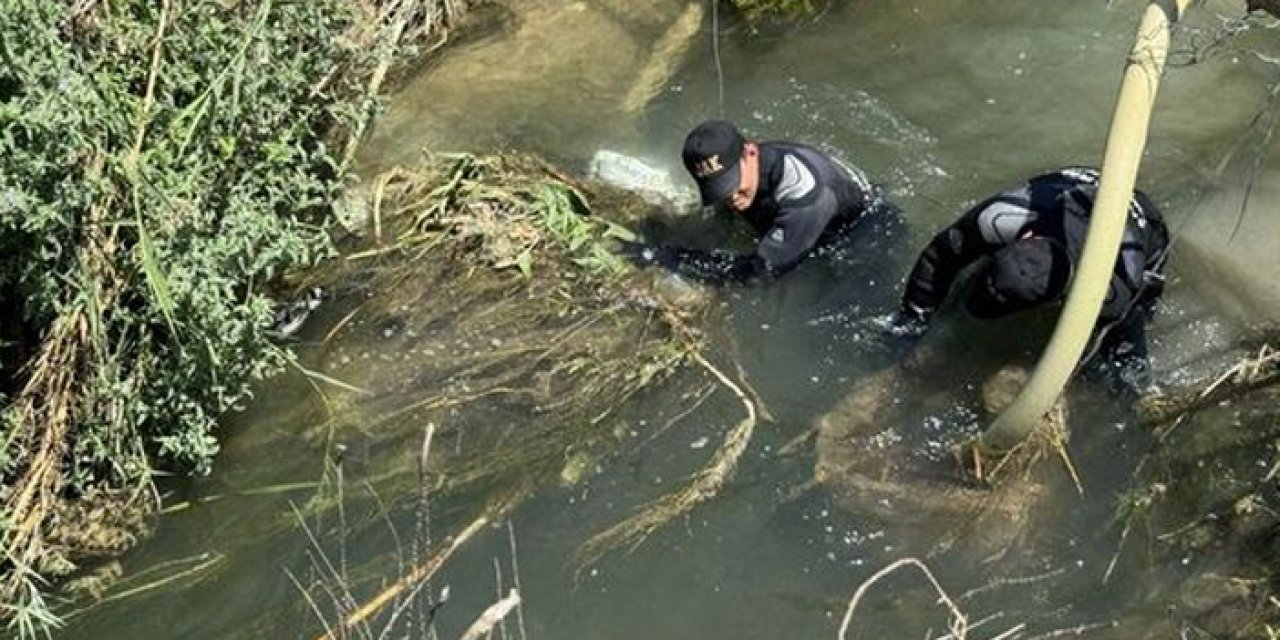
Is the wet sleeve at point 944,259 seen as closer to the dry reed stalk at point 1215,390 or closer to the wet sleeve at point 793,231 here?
the wet sleeve at point 793,231

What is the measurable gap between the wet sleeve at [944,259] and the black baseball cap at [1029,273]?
271 mm

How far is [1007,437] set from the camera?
4.65m

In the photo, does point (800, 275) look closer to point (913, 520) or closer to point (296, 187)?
point (913, 520)

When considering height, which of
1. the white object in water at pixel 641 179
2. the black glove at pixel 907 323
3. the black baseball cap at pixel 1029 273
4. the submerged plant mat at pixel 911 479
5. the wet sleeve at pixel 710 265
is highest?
the black baseball cap at pixel 1029 273

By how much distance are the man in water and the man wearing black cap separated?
0.44 metres

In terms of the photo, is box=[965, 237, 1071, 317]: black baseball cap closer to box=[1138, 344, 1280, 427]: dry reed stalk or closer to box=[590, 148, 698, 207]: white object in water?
box=[1138, 344, 1280, 427]: dry reed stalk

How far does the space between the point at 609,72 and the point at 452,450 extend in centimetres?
220

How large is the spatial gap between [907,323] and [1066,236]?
839 mm

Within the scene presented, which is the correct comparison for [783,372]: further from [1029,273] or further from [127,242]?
[127,242]

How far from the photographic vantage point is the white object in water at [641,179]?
6148 mm

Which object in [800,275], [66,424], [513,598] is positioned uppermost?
[513,598]

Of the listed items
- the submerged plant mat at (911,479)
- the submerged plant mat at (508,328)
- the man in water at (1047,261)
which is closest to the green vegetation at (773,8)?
the submerged plant mat at (508,328)

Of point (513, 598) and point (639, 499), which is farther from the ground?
point (513, 598)

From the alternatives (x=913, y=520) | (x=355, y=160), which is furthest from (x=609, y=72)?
(x=913, y=520)
